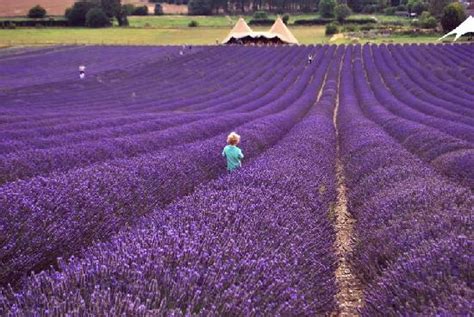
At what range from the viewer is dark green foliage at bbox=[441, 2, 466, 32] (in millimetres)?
52688

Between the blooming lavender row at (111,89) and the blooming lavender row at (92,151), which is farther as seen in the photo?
the blooming lavender row at (111,89)

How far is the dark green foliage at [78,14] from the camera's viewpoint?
7081 cm

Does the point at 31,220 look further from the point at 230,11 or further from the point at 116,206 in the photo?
the point at 230,11

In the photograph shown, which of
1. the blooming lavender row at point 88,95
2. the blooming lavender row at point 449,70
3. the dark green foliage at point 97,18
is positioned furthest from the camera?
the dark green foliage at point 97,18

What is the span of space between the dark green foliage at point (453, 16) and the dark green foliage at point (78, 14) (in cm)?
4346

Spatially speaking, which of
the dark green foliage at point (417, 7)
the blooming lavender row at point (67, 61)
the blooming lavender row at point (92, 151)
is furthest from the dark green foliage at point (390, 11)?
the blooming lavender row at point (92, 151)

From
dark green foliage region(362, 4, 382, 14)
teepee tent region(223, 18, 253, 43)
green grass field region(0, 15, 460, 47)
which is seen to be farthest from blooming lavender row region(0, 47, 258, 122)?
dark green foliage region(362, 4, 382, 14)

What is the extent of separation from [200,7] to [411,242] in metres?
91.9

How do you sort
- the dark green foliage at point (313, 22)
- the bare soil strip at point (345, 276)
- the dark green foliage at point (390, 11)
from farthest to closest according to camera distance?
the dark green foliage at point (390, 11), the dark green foliage at point (313, 22), the bare soil strip at point (345, 276)

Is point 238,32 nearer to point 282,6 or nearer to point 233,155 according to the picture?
point 282,6

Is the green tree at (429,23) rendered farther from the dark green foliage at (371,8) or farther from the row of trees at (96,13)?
the row of trees at (96,13)

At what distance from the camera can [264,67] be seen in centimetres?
3362

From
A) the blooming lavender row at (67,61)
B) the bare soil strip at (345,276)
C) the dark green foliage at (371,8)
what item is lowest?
the blooming lavender row at (67,61)

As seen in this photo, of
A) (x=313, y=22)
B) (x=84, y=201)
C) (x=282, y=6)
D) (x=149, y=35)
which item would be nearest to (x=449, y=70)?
(x=84, y=201)
